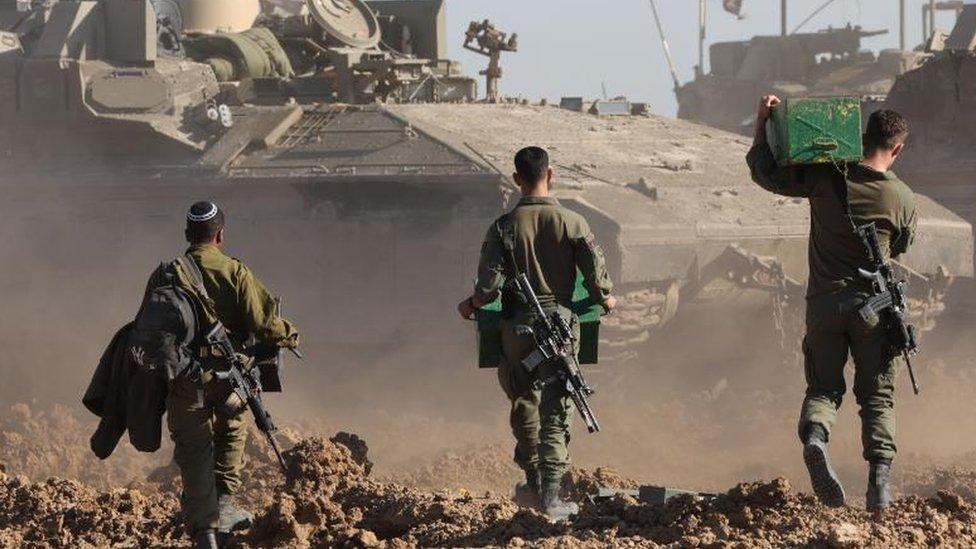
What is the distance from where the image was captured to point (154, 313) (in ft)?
22.3

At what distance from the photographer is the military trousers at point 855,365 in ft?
22.9

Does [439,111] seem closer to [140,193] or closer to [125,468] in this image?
[140,193]

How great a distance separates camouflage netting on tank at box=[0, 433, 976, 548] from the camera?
6293mm

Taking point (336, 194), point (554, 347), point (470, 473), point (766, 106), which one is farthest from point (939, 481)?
point (336, 194)

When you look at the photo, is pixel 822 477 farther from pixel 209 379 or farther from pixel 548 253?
pixel 209 379

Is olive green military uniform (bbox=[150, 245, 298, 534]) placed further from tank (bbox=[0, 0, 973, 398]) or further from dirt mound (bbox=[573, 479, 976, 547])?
tank (bbox=[0, 0, 973, 398])

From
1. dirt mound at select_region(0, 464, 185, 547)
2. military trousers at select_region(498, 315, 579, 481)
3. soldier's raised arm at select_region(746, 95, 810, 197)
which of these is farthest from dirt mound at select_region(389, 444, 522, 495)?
soldier's raised arm at select_region(746, 95, 810, 197)

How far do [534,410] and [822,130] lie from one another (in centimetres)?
171

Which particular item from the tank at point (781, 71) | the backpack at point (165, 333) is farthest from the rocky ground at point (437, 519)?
the tank at point (781, 71)

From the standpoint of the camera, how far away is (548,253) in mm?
7785

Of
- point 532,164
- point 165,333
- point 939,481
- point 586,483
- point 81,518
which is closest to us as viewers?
point 165,333

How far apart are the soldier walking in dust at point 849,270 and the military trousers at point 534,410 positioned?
1.03 m

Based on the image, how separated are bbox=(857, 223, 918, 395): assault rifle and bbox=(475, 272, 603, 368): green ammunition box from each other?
51.9 inches

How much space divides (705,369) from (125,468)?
15.4ft
